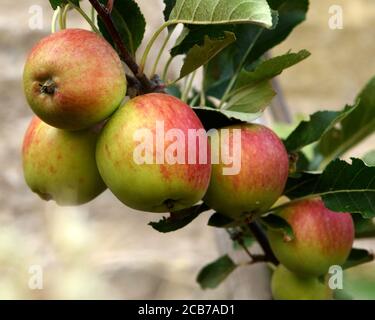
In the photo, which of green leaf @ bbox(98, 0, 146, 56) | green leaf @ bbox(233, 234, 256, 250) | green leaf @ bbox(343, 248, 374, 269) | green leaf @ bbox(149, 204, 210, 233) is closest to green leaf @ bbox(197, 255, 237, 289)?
green leaf @ bbox(233, 234, 256, 250)

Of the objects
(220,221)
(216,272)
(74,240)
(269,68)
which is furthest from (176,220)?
(74,240)

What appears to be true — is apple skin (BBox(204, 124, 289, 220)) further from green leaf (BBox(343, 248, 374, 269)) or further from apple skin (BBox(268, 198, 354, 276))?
green leaf (BBox(343, 248, 374, 269))

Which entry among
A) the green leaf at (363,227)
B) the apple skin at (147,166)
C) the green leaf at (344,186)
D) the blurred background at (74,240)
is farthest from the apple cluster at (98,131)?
the blurred background at (74,240)

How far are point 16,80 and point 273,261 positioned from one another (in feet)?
2.53

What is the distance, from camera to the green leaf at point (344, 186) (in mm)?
664

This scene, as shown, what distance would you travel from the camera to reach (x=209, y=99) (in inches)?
34.0

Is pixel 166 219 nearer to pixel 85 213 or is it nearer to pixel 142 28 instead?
pixel 142 28

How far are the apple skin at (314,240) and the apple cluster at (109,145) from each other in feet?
0.28

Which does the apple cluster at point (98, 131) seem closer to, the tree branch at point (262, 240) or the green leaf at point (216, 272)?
the tree branch at point (262, 240)

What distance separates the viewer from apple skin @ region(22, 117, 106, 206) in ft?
1.94

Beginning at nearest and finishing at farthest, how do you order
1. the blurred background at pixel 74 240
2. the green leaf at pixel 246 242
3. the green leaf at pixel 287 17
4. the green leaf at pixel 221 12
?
the green leaf at pixel 221 12, the green leaf at pixel 287 17, the green leaf at pixel 246 242, the blurred background at pixel 74 240

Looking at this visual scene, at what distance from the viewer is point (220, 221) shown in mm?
683

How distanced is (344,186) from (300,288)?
153mm

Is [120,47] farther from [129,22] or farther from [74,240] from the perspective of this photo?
[74,240]
